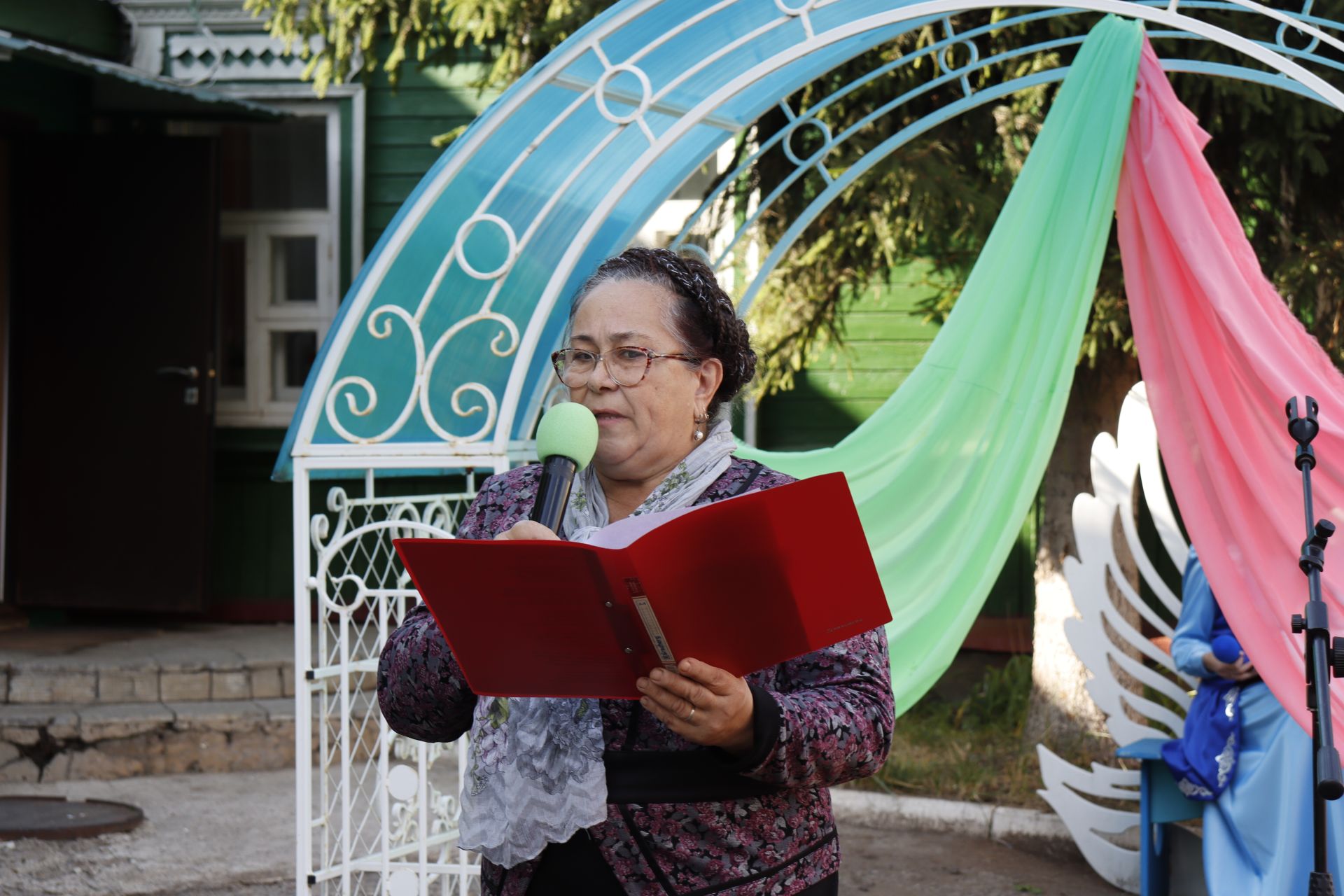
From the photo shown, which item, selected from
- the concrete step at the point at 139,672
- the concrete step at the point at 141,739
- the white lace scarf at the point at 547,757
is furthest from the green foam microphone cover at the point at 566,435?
the concrete step at the point at 139,672

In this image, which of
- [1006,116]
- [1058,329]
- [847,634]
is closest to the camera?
[847,634]

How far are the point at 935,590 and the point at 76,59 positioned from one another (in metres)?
4.89

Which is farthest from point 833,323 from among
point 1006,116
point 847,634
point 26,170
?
point 847,634

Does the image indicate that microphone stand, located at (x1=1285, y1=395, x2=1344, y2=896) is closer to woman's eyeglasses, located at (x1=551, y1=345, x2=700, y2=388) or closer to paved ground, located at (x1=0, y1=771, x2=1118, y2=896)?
woman's eyeglasses, located at (x1=551, y1=345, x2=700, y2=388)

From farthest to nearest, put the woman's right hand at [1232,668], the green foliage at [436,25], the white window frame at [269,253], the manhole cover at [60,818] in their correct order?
1. the white window frame at [269,253]
2. the green foliage at [436,25]
3. the manhole cover at [60,818]
4. the woman's right hand at [1232,668]

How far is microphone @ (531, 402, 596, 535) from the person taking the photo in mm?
1783

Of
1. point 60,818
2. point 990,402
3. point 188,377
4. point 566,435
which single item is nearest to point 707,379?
point 566,435

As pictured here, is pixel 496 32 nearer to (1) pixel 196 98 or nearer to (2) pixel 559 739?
(1) pixel 196 98

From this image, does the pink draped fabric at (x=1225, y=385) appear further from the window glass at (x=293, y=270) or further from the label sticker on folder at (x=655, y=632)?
the window glass at (x=293, y=270)

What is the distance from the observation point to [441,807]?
4016 mm

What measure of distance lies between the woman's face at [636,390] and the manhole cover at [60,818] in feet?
13.7

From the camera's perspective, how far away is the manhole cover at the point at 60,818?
17.5ft

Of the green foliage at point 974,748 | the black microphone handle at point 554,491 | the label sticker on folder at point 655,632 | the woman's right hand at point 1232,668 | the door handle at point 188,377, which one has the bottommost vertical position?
the green foliage at point 974,748

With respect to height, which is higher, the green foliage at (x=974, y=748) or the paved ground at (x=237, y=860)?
the green foliage at (x=974, y=748)
